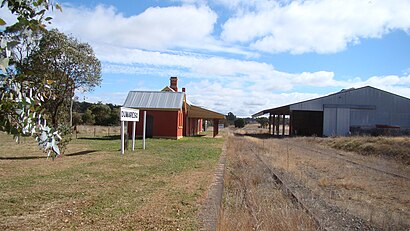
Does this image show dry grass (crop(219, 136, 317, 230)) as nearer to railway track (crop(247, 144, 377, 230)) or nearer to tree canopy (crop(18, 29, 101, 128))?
railway track (crop(247, 144, 377, 230))

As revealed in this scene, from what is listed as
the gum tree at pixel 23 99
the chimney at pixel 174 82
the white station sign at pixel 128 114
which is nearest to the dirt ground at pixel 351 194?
the gum tree at pixel 23 99

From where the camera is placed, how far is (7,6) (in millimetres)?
2303

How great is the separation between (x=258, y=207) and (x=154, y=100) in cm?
2634

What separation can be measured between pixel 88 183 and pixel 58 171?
220 centimetres

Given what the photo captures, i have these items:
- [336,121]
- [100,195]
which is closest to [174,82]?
[336,121]

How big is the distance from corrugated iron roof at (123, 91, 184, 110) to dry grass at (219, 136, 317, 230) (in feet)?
66.9

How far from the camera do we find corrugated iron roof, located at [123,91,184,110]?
105 ft

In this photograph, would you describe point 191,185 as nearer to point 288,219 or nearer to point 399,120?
point 288,219

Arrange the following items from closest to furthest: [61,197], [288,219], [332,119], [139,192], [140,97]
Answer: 1. [288,219]
2. [61,197]
3. [139,192]
4. [140,97]
5. [332,119]

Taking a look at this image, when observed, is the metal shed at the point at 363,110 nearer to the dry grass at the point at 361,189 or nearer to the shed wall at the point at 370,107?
the shed wall at the point at 370,107

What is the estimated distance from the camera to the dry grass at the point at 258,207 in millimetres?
6078

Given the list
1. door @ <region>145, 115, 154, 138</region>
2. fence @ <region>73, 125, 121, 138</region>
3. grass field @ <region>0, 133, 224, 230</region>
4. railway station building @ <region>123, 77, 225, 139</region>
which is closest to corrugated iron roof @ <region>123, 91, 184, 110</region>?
railway station building @ <region>123, 77, 225, 139</region>

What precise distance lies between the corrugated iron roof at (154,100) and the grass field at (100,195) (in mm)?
19791

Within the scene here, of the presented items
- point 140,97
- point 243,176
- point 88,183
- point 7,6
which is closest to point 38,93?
point 7,6
